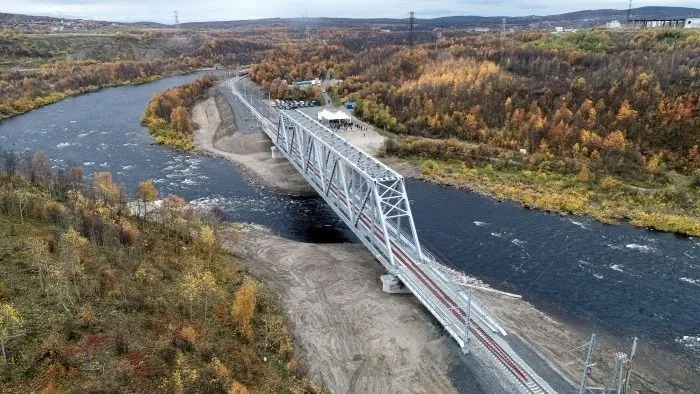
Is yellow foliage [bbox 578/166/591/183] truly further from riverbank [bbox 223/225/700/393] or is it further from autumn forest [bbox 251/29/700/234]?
riverbank [bbox 223/225/700/393]

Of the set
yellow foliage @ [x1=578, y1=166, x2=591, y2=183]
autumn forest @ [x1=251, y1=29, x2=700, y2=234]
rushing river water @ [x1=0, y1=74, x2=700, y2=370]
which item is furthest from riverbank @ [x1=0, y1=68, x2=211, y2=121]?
yellow foliage @ [x1=578, y1=166, x2=591, y2=183]

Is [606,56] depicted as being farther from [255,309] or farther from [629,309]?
[255,309]

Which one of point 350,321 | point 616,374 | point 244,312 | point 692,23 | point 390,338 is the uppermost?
point 692,23

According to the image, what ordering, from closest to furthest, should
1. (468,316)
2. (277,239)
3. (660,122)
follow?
(468,316), (277,239), (660,122)

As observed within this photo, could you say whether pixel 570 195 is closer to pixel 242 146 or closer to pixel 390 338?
pixel 390 338

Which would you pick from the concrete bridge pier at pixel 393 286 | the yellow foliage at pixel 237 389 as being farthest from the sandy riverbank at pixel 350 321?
the yellow foliage at pixel 237 389

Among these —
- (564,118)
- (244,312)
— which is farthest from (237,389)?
(564,118)

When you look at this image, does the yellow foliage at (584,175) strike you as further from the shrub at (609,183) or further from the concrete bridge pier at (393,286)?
the concrete bridge pier at (393,286)

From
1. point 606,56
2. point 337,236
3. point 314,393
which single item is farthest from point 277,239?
point 606,56
